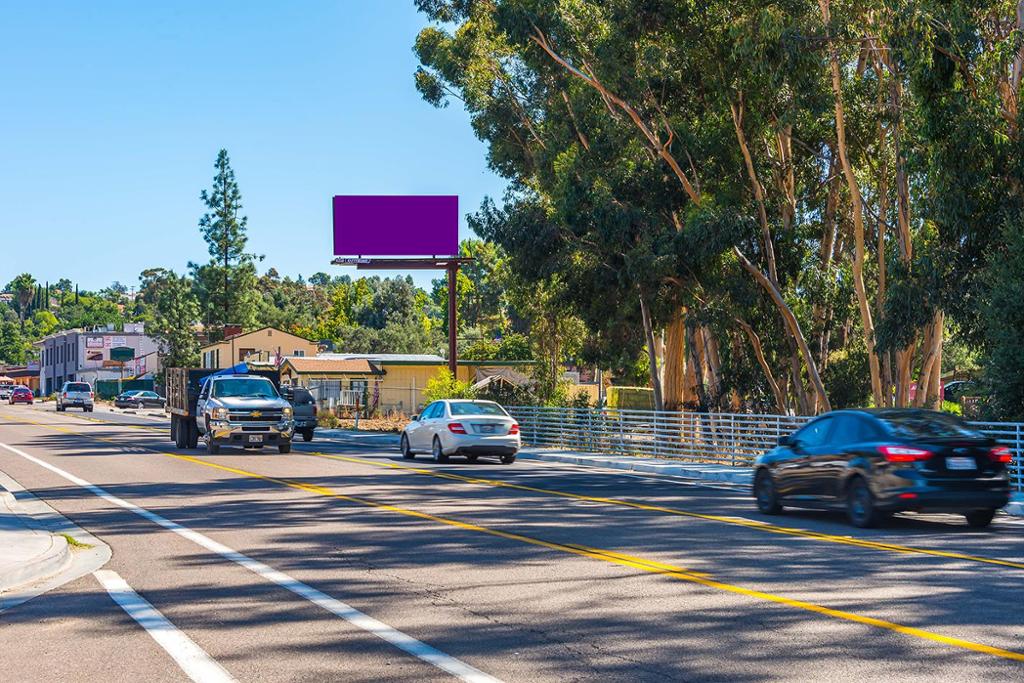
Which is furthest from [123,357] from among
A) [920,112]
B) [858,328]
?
[920,112]

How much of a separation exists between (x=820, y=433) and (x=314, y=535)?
6930 mm

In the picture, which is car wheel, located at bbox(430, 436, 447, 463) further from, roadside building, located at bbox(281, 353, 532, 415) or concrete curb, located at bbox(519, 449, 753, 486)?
roadside building, located at bbox(281, 353, 532, 415)

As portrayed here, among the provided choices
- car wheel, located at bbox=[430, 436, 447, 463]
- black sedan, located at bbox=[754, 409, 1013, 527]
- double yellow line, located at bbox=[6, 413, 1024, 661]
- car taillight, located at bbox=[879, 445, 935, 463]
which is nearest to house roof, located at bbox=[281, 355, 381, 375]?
car wheel, located at bbox=[430, 436, 447, 463]

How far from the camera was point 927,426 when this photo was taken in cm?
1634

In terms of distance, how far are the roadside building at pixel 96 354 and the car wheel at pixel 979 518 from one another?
467 ft

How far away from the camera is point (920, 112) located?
2559cm

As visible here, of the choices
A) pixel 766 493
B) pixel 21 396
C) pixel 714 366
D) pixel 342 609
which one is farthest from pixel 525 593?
pixel 21 396

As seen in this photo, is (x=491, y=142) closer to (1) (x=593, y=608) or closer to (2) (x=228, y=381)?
(2) (x=228, y=381)

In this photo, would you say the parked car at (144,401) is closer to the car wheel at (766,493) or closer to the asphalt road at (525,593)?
the asphalt road at (525,593)

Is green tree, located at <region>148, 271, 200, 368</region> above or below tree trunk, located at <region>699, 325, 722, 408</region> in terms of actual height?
above

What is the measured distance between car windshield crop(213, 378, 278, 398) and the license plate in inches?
931

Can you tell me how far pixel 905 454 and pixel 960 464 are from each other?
709 mm

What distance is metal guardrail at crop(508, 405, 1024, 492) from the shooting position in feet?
90.9

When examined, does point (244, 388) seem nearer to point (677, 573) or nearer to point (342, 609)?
point (677, 573)
